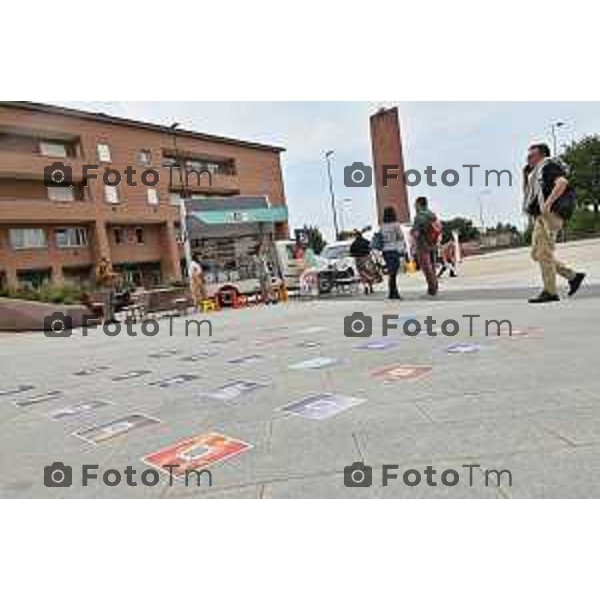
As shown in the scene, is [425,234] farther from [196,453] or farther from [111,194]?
[111,194]

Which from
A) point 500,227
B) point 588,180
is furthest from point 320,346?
point 500,227

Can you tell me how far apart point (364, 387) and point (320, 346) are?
2280 mm

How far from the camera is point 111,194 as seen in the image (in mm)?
37344

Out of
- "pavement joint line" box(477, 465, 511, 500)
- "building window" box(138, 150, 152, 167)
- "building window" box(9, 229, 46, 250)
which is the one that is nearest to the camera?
"pavement joint line" box(477, 465, 511, 500)

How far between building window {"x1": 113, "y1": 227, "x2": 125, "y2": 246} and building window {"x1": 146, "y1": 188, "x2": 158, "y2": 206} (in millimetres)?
2628

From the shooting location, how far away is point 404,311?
896 centimetres

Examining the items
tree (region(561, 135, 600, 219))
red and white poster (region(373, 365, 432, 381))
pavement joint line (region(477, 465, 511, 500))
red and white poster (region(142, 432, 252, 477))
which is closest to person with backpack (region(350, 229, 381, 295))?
red and white poster (region(373, 365, 432, 381))

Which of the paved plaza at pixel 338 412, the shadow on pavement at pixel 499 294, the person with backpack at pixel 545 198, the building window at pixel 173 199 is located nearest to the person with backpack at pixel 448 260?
the shadow on pavement at pixel 499 294

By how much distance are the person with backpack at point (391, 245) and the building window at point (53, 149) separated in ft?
94.6

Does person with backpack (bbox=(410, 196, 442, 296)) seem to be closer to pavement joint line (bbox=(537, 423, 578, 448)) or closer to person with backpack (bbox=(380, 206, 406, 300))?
person with backpack (bbox=(380, 206, 406, 300))

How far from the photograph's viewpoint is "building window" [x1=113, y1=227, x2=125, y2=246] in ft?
125

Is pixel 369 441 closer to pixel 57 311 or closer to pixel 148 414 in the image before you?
pixel 148 414

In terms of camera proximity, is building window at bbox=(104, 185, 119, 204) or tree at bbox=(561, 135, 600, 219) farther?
tree at bbox=(561, 135, 600, 219)

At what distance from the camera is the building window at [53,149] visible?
35375 mm
